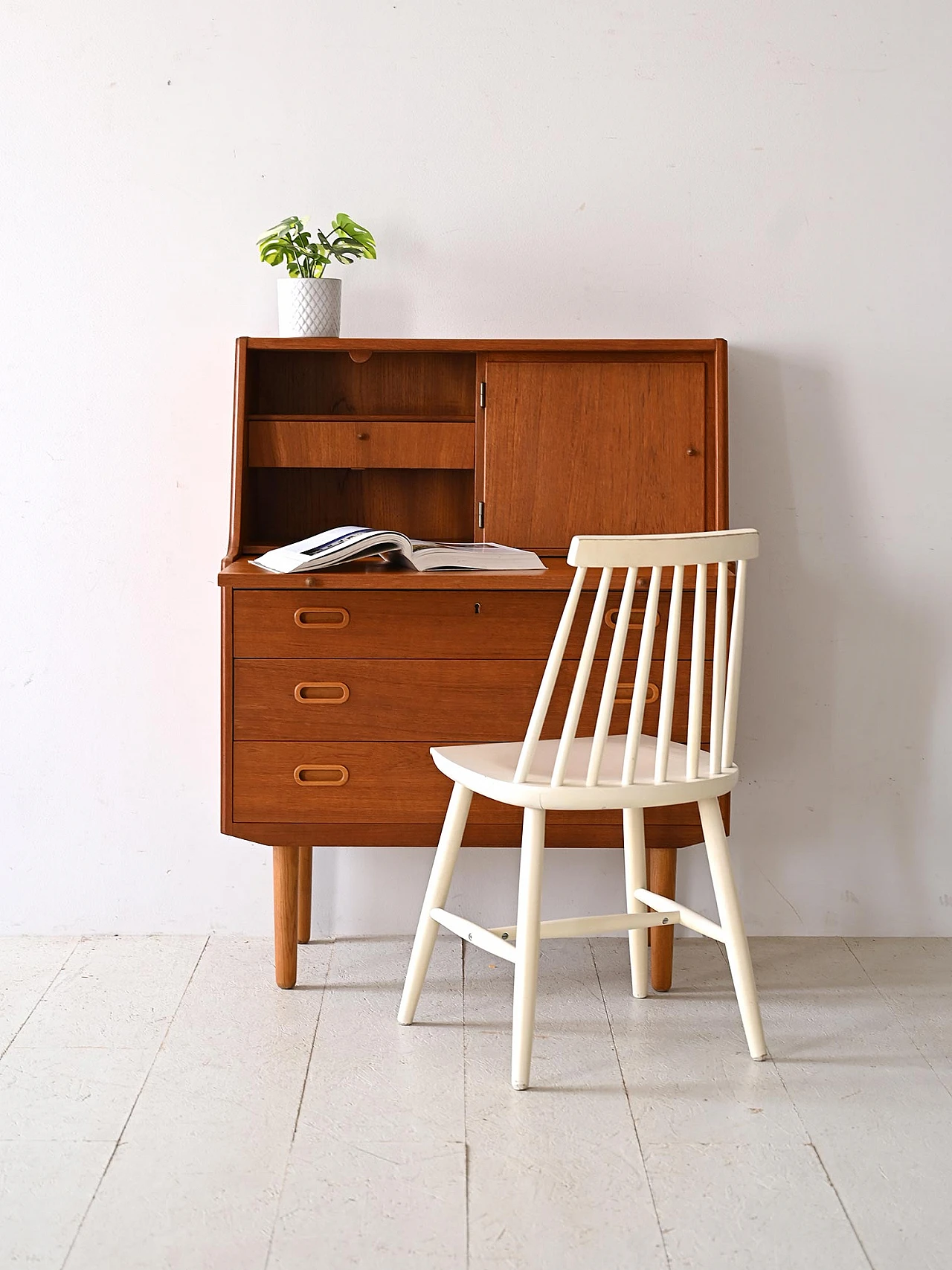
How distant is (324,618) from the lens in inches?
83.2

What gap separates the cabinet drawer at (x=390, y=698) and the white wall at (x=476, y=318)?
17.1 inches

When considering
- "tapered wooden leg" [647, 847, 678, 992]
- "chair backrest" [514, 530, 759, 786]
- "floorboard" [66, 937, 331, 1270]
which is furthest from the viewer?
"tapered wooden leg" [647, 847, 678, 992]

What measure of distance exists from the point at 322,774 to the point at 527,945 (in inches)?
20.4

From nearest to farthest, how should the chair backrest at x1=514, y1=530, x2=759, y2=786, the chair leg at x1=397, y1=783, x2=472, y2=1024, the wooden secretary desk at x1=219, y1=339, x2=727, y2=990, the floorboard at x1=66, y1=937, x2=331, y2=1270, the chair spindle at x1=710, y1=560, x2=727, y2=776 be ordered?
the floorboard at x1=66, y1=937, x2=331, y2=1270
the chair backrest at x1=514, y1=530, x2=759, y2=786
the chair spindle at x1=710, y1=560, x2=727, y2=776
the chair leg at x1=397, y1=783, x2=472, y2=1024
the wooden secretary desk at x1=219, y1=339, x2=727, y2=990

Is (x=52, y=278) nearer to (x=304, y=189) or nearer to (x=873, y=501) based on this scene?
(x=304, y=189)

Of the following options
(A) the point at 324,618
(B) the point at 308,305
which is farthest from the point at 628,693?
(B) the point at 308,305

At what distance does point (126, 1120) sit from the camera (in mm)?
1770

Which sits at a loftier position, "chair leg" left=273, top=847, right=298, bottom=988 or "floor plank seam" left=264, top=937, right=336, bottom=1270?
"chair leg" left=273, top=847, right=298, bottom=988

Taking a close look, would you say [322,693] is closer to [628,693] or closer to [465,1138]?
[628,693]

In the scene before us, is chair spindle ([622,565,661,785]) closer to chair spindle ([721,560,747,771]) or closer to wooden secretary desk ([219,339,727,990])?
chair spindle ([721,560,747,771])

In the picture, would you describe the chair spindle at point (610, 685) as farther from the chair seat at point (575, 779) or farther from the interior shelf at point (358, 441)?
the interior shelf at point (358, 441)

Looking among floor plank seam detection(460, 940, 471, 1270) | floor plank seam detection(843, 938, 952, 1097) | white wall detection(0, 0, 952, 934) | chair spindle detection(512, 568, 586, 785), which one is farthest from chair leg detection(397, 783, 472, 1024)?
floor plank seam detection(843, 938, 952, 1097)

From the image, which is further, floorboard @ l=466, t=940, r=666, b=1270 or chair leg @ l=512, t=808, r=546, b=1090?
chair leg @ l=512, t=808, r=546, b=1090

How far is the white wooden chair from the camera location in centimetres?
178
